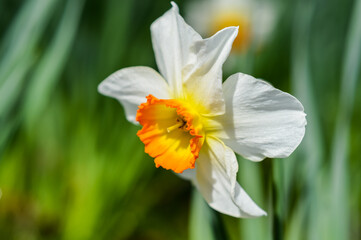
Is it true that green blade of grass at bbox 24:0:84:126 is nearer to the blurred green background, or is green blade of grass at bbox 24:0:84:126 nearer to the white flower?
the blurred green background

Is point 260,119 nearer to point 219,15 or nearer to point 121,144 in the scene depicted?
point 121,144

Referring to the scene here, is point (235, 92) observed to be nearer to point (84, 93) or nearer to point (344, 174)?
point (344, 174)

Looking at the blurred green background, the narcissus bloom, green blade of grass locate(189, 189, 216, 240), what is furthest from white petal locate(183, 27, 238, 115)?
green blade of grass locate(189, 189, 216, 240)

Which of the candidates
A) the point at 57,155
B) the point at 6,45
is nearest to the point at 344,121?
the point at 6,45

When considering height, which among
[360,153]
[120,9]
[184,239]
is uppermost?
[120,9]

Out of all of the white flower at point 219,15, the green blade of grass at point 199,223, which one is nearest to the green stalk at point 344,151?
the green blade of grass at point 199,223

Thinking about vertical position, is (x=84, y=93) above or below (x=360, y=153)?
above
